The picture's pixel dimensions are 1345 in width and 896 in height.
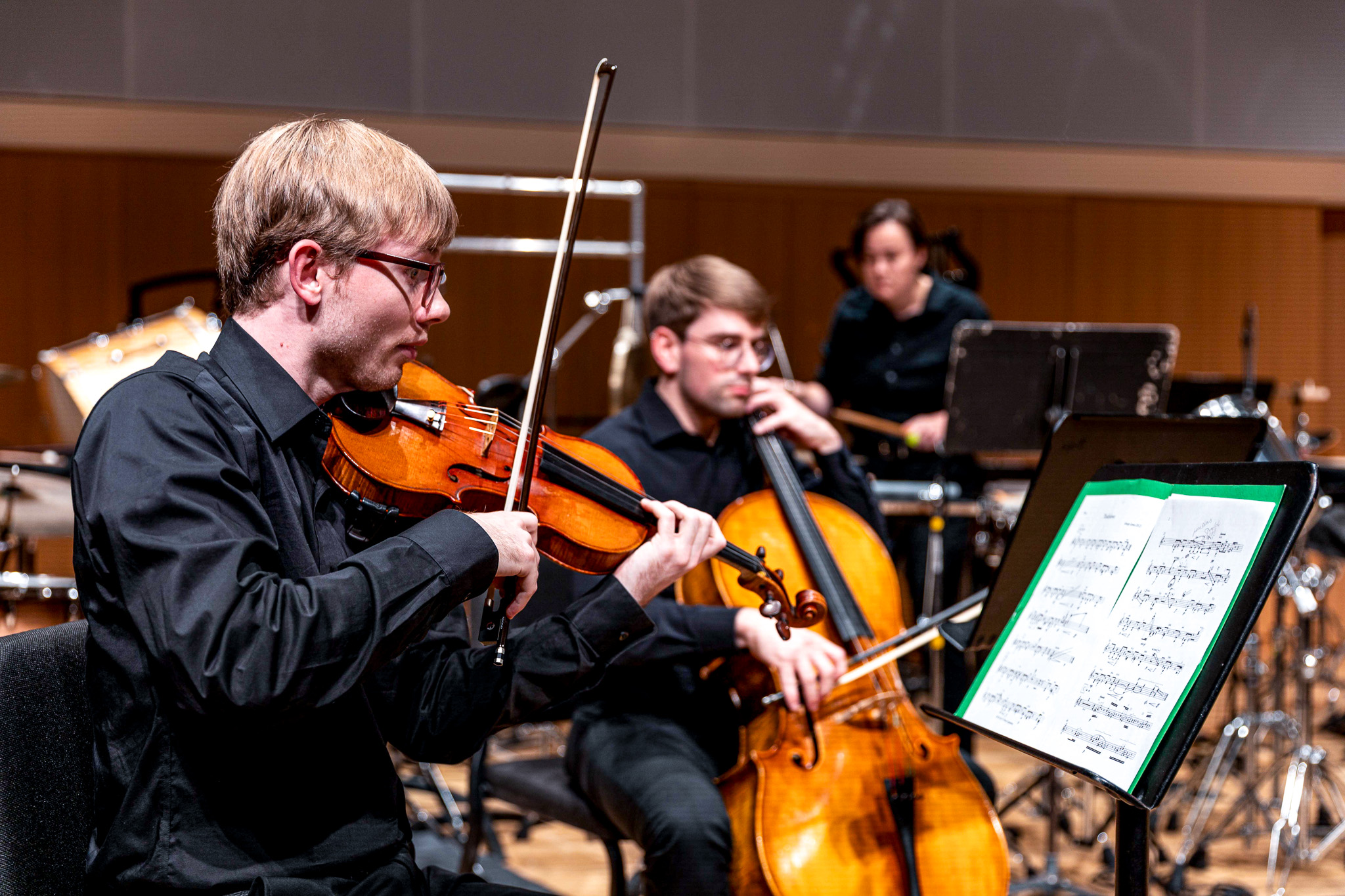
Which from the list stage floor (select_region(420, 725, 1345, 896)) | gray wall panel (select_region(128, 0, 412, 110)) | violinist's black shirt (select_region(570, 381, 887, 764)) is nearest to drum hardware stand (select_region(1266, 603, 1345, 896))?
stage floor (select_region(420, 725, 1345, 896))

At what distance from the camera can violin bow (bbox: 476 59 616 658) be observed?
4.30 ft

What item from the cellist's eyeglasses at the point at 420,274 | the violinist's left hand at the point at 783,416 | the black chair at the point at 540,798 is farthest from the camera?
the violinist's left hand at the point at 783,416

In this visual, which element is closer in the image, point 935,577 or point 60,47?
point 935,577

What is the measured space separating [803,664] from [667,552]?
429mm

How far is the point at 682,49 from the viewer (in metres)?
5.91

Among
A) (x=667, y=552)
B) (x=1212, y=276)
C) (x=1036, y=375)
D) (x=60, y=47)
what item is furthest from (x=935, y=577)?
(x=60, y=47)

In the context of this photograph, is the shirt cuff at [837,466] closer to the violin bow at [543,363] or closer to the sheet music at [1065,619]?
the sheet music at [1065,619]

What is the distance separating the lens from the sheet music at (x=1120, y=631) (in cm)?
119

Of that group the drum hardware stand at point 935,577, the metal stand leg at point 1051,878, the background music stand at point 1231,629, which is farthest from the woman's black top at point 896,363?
the background music stand at point 1231,629

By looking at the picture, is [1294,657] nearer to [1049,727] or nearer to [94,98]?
[1049,727]

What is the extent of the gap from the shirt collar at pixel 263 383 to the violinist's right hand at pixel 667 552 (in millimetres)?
448

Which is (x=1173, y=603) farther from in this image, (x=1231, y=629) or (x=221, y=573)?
(x=221, y=573)

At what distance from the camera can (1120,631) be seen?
1282 mm

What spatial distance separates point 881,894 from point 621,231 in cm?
487
